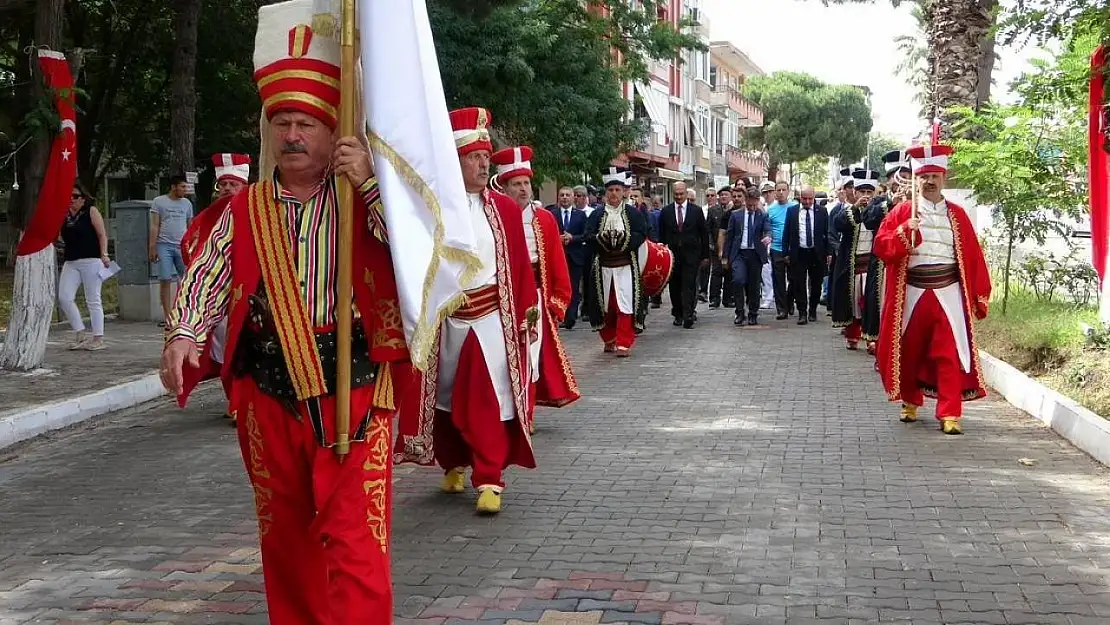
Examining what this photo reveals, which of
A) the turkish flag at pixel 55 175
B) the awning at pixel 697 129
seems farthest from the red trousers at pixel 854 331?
the awning at pixel 697 129

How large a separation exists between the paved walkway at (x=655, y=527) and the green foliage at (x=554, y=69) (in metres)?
15.4

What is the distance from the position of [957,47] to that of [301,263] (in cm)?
1486

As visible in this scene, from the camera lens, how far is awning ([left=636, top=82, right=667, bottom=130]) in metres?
54.0

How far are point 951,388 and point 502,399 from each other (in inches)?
152

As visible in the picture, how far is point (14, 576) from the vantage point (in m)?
5.80

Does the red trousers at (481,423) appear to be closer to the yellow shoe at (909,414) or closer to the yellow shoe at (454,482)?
the yellow shoe at (454,482)

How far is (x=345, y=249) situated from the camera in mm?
3770

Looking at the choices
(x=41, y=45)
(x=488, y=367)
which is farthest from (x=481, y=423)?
(x=41, y=45)

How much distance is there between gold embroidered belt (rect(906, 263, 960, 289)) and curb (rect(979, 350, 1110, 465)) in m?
1.20

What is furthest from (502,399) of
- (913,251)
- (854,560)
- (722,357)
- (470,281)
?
(722,357)

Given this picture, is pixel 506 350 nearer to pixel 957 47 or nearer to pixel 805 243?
pixel 957 47

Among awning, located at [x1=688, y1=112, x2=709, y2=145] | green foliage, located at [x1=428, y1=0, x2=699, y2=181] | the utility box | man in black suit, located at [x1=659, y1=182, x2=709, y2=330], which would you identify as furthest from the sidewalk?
awning, located at [x1=688, y1=112, x2=709, y2=145]

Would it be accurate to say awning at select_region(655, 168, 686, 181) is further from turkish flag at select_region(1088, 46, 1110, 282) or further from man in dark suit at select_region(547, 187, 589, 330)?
turkish flag at select_region(1088, 46, 1110, 282)

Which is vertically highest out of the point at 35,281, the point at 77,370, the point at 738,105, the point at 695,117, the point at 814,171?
the point at 738,105
